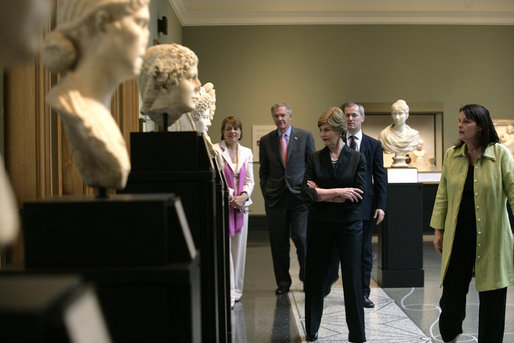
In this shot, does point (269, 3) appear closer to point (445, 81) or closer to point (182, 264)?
point (445, 81)

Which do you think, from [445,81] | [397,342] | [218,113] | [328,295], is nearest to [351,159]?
[397,342]

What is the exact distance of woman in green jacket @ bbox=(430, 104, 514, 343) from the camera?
10.2 feet

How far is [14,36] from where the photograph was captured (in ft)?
2.74

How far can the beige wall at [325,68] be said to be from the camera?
10492mm

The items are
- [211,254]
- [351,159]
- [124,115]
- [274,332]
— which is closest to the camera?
[211,254]

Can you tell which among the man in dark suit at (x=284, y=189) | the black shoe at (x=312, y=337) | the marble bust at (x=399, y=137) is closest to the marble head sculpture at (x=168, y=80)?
the black shoe at (x=312, y=337)

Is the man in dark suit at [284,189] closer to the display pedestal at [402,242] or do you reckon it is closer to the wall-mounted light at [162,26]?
the display pedestal at [402,242]

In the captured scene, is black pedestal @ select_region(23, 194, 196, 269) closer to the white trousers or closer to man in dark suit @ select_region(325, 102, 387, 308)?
the white trousers

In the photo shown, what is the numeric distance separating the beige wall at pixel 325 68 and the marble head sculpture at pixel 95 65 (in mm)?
9050

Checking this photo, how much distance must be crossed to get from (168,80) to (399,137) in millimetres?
4738

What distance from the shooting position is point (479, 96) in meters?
10.6

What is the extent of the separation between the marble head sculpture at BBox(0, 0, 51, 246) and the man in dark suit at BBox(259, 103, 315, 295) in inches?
176

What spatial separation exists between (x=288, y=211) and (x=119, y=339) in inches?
157

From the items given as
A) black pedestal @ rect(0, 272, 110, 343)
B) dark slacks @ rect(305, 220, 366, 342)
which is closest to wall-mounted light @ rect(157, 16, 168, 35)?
dark slacks @ rect(305, 220, 366, 342)
